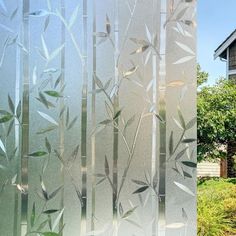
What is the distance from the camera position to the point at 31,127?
1.75m

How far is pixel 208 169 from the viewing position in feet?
27.6

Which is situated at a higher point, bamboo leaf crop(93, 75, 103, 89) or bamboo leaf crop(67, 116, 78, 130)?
bamboo leaf crop(93, 75, 103, 89)

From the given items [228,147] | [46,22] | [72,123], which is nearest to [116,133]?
[72,123]

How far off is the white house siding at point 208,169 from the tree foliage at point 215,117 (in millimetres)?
651

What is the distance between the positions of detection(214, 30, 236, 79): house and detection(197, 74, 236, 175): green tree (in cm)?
155

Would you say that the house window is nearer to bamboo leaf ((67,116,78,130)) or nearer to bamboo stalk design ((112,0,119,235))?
bamboo stalk design ((112,0,119,235))

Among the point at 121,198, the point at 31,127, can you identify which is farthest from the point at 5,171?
the point at 121,198

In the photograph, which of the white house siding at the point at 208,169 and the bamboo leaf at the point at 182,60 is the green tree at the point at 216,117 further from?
the bamboo leaf at the point at 182,60

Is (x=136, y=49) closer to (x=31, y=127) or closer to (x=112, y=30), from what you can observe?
(x=112, y=30)

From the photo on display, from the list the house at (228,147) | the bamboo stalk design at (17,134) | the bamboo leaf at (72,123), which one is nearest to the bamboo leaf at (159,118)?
the bamboo leaf at (72,123)

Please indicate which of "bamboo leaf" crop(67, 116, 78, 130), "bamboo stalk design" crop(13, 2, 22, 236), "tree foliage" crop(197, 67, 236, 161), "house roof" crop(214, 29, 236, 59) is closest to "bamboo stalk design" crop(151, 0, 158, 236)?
"bamboo leaf" crop(67, 116, 78, 130)

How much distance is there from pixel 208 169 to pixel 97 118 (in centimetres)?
700

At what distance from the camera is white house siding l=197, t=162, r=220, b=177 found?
27.1 feet

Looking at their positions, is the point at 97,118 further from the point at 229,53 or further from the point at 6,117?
the point at 229,53
